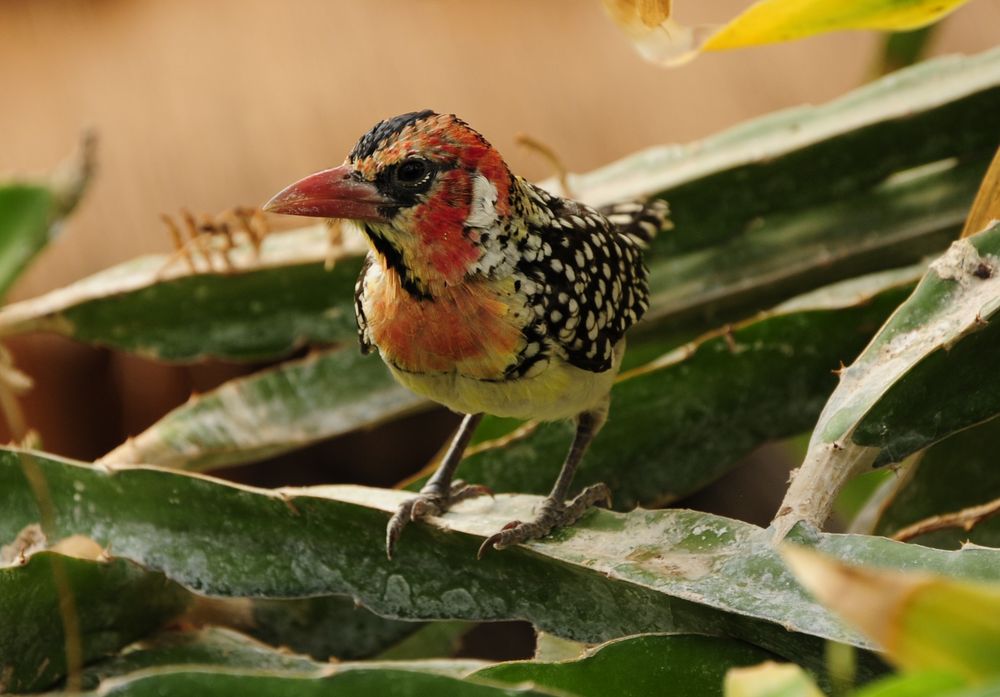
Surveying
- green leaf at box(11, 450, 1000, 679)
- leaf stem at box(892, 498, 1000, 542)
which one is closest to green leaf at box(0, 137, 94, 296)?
green leaf at box(11, 450, 1000, 679)

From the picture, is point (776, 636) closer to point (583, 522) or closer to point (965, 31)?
point (583, 522)

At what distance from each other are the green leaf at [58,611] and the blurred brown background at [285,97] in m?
1.50

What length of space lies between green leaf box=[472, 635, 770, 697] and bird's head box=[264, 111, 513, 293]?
583 millimetres

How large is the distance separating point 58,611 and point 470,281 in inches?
27.9

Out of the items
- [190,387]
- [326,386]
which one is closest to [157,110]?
[190,387]

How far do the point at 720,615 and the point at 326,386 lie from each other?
1.08m

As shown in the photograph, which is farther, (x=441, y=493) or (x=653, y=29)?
(x=441, y=493)

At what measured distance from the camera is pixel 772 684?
670 millimetres

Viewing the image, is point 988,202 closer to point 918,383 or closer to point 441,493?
point 918,383

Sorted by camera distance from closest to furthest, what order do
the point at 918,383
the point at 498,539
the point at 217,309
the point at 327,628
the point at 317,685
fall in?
the point at 317,685
the point at 918,383
the point at 498,539
the point at 327,628
the point at 217,309

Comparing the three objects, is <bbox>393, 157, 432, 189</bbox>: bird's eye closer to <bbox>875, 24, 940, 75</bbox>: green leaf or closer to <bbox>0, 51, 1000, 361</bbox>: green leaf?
<bbox>0, 51, 1000, 361</bbox>: green leaf

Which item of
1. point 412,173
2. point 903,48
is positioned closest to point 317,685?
point 412,173

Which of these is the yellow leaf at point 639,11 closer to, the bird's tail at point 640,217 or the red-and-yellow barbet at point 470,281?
the red-and-yellow barbet at point 470,281

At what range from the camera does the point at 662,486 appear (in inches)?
77.9
